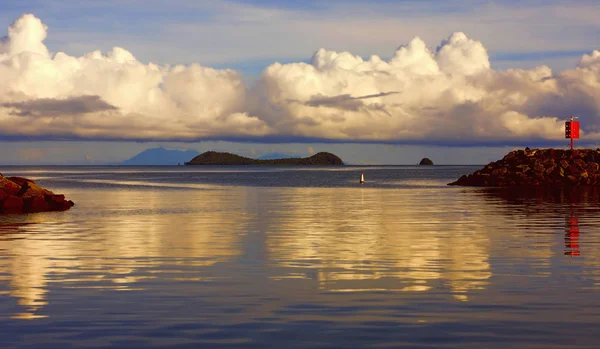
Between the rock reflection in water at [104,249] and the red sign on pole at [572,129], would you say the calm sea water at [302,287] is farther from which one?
the red sign on pole at [572,129]

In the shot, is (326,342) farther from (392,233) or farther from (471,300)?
(392,233)

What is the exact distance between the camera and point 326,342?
12.7 metres

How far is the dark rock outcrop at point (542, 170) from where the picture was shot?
341 ft

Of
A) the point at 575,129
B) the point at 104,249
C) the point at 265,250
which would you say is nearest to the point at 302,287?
the point at 265,250

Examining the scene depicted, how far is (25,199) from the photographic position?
53656 mm

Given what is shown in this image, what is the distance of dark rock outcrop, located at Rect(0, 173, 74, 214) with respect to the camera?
171 feet

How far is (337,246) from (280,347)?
1644 cm

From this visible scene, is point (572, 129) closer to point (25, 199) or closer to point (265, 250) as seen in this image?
point (25, 199)

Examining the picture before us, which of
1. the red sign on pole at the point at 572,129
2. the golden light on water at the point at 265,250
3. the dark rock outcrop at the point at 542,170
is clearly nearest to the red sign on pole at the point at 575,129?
the red sign on pole at the point at 572,129

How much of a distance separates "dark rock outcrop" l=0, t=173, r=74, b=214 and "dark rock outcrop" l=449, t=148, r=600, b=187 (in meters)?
67.1

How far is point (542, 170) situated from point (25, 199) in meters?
74.4

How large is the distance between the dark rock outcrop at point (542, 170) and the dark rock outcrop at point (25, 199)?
2641 inches

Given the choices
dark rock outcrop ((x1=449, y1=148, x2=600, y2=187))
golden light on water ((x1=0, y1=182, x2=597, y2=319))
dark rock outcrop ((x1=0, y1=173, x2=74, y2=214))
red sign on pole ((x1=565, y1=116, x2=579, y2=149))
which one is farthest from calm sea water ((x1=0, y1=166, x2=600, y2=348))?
red sign on pole ((x1=565, y1=116, x2=579, y2=149))

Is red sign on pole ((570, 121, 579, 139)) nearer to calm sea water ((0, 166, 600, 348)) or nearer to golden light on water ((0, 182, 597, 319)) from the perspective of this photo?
golden light on water ((0, 182, 597, 319))
